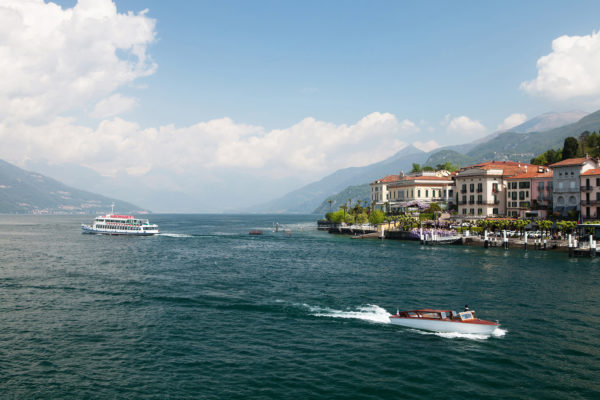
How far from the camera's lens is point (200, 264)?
7644 centimetres

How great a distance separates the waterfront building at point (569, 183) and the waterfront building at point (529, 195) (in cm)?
381

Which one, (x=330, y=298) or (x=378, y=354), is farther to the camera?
(x=330, y=298)

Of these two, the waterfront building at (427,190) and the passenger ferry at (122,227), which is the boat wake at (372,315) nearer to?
the passenger ferry at (122,227)

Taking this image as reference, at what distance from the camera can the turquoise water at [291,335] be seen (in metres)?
26.1

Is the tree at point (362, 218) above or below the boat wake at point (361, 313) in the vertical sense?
above

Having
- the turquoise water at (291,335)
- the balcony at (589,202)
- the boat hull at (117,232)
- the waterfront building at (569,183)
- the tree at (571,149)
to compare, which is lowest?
the turquoise water at (291,335)

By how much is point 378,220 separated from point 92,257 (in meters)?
98.6

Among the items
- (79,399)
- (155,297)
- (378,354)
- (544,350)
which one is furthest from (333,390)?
(155,297)

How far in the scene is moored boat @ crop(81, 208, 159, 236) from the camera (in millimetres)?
147875

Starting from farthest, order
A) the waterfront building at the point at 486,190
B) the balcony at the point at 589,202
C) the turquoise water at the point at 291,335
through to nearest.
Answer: the waterfront building at the point at 486,190
the balcony at the point at 589,202
the turquoise water at the point at 291,335

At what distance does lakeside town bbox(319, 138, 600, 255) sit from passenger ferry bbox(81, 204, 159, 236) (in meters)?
72.3

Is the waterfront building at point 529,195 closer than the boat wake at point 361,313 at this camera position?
No

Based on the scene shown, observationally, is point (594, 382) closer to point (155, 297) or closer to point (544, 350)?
point (544, 350)

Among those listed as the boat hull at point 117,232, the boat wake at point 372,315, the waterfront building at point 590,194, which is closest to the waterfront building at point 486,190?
the waterfront building at point 590,194
